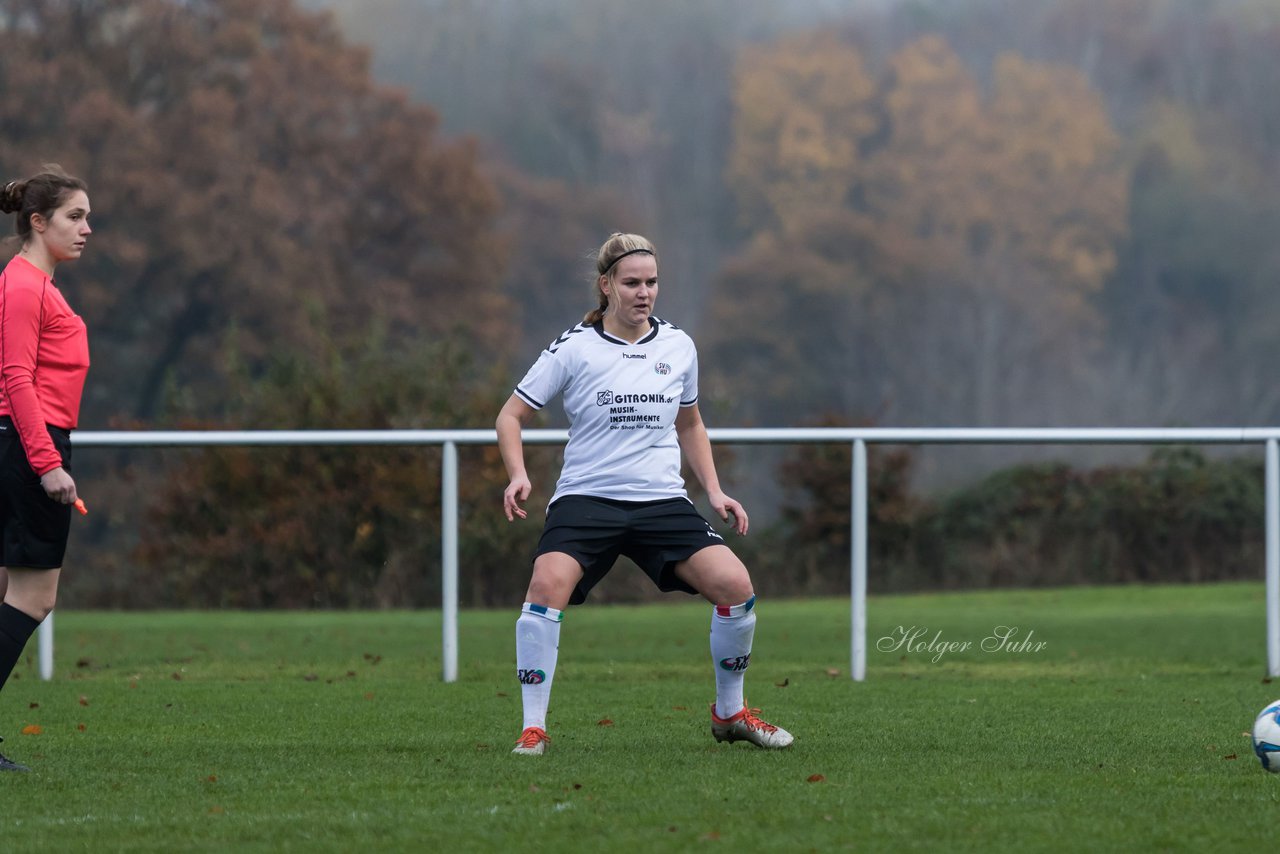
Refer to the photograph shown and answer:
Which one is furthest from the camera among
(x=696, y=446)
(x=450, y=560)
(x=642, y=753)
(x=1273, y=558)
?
(x=450, y=560)

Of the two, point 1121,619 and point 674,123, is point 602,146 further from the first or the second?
point 1121,619

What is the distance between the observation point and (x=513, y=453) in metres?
5.81

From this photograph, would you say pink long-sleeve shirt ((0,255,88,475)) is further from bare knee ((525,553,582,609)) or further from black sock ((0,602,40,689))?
bare knee ((525,553,582,609))

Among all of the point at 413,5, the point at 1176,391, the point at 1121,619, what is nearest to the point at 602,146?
the point at 413,5

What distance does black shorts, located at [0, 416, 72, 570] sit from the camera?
208 inches

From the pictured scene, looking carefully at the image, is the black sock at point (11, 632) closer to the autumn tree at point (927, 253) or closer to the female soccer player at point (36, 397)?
the female soccer player at point (36, 397)

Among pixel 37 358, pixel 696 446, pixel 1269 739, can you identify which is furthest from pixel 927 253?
pixel 37 358

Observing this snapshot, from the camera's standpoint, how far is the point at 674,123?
4356 cm

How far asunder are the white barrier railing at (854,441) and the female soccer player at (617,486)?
2.55m

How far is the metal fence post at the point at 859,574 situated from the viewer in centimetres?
866

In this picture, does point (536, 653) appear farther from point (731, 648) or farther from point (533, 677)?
point (731, 648)

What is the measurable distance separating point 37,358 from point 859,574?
4.65 meters

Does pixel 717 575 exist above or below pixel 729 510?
below

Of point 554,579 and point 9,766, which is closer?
point 9,766
